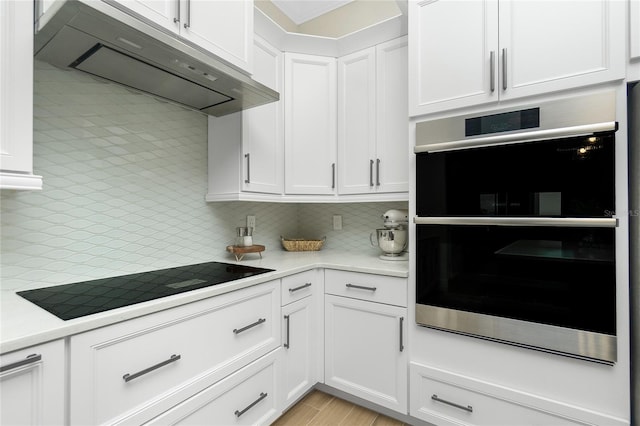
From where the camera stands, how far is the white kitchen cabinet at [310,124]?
86.0 inches

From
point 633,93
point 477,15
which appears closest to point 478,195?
point 633,93

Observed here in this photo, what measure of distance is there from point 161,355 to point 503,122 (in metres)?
1.76

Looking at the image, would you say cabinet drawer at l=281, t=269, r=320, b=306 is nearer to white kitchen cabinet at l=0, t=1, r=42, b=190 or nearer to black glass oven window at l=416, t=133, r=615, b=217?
black glass oven window at l=416, t=133, r=615, b=217

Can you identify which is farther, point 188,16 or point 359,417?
point 359,417

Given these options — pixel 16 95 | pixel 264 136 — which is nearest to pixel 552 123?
pixel 264 136

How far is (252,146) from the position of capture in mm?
1966

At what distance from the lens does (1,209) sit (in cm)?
122

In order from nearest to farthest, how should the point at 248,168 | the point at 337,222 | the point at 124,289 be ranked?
the point at 124,289 < the point at 248,168 < the point at 337,222

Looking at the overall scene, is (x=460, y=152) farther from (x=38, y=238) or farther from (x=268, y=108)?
(x=38, y=238)

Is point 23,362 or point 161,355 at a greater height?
point 23,362

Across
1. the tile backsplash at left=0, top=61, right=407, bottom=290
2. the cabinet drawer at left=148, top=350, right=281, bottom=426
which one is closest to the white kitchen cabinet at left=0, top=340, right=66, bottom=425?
the cabinet drawer at left=148, top=350, right=281, bottom=426

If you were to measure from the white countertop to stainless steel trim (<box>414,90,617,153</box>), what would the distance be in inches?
29.9

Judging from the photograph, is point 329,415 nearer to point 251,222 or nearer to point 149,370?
point 149,370

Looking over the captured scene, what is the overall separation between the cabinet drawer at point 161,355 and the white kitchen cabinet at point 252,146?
0.72 metres
